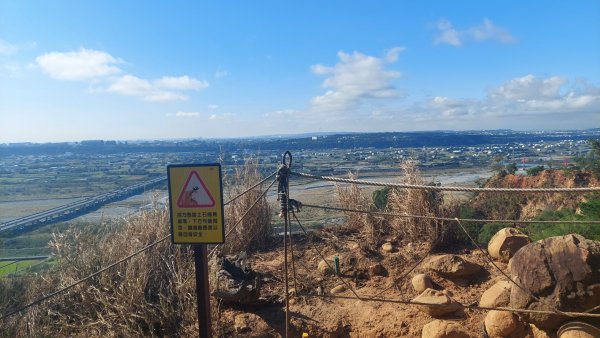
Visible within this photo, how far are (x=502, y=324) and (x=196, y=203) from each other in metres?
2.62

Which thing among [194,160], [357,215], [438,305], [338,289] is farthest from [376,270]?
[194,160]

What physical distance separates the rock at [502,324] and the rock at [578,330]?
353mm

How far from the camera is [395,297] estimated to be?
4402 millimetres

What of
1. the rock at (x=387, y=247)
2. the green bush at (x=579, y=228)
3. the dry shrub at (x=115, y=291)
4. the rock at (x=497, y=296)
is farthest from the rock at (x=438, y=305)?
the dry shrub at (x=115, y=291)

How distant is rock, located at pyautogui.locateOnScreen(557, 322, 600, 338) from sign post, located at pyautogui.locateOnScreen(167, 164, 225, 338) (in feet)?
8.49

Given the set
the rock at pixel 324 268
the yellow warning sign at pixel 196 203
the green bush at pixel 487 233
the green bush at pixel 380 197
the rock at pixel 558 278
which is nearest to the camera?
the yellow warning sign at pixel 196 203

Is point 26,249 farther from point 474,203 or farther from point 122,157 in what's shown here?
point 122,157

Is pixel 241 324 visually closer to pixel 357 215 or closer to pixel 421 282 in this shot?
pixel 421 282

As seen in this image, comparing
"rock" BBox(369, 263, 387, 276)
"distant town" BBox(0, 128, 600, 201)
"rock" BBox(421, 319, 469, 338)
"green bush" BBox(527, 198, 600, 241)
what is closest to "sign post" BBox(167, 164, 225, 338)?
"rock" BBox(421, 319, 469, 338)

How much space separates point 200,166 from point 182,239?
0.51 metres

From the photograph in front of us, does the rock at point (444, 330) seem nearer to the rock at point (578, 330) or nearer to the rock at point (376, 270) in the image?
the rock at point (578, 330)

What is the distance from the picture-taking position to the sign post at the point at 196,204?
288 centimetres

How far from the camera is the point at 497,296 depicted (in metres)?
3.89

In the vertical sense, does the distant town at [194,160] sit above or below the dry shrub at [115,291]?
above
